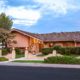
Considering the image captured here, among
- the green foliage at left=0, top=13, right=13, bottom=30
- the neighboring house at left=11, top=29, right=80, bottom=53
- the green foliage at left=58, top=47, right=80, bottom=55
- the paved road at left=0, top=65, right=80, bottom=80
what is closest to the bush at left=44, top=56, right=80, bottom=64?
the paved road at left=0, top=65, right=80, bottom=80

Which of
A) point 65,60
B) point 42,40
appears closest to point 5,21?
point 42,40

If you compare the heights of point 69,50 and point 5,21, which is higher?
point 5,21

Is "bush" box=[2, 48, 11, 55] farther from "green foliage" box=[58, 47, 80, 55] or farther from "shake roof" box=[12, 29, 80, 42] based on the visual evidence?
"green foliage" box=[58, 47, 80, 55]

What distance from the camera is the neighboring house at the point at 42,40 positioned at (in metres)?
56.2

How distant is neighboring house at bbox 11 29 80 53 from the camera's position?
2214 inches

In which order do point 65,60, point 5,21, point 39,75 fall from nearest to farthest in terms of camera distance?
1. point 39,75
2. point 65,60
3. point 5,21

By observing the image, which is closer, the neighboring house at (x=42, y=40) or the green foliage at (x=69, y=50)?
the green foliage at (x=69, y=50)

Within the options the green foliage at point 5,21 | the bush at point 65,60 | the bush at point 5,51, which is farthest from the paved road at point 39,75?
the green foliage at point 5,21

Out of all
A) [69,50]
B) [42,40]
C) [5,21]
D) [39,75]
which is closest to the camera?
[39,75]

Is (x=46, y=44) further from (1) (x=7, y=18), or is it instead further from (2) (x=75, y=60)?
(2) (x=75, y=60)

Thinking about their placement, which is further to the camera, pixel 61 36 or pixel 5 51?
pixel 61 36

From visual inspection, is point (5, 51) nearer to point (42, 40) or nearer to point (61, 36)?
point (42, 40)

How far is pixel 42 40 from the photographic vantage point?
58.8 metres

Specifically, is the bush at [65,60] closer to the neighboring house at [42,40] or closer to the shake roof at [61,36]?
the neighboring house at [42,40]
